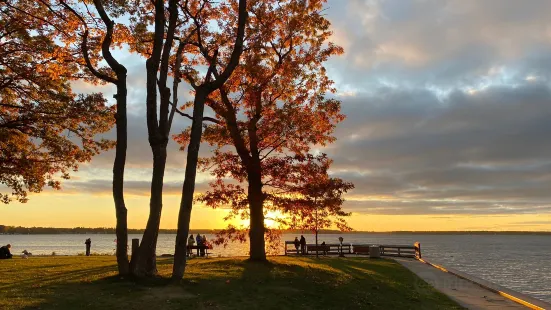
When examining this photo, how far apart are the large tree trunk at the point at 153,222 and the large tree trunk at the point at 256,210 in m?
7.91

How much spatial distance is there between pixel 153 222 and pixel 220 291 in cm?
352

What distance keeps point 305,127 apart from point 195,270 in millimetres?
8883

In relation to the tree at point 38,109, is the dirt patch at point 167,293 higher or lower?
lower

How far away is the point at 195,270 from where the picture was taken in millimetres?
19406

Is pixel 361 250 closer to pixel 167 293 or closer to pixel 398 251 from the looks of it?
pixel 398 251

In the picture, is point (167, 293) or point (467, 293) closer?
point (167, 293)

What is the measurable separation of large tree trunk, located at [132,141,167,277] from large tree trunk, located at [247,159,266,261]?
26.0ft

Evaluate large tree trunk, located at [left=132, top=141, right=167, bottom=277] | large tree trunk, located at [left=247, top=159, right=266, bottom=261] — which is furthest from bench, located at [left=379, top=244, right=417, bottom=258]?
large tree trunk, located at [left=132, top=141, right=167, bottom=277]

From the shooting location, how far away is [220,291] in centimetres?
1470

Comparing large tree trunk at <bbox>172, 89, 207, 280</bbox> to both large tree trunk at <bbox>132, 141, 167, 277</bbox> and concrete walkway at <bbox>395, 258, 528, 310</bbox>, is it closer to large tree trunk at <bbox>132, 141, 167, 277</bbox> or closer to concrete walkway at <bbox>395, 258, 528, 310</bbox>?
large tree trunk at <bbox>132, 141, 167, 277</bbox>

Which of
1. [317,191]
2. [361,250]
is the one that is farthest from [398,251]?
[317,191]

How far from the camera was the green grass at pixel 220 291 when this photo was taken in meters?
12.7

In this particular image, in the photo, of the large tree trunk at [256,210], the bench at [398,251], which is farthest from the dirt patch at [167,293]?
the bench at [398,251]

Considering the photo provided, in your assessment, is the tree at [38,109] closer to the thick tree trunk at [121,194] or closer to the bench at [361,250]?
the thick tree trunk at [121,194]
